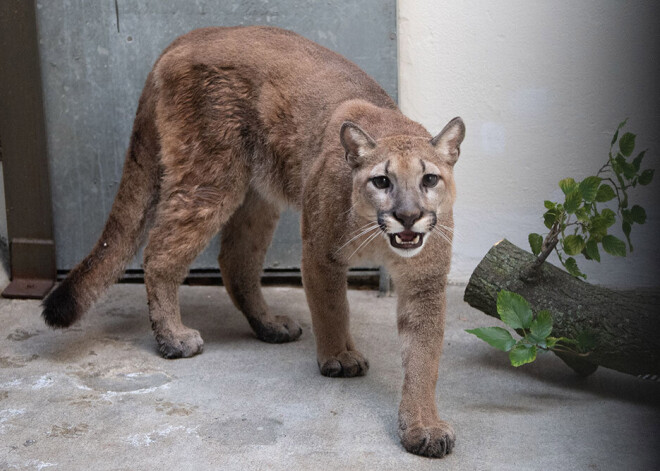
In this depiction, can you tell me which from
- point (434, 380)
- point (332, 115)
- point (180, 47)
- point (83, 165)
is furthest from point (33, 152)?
point (434, 380)

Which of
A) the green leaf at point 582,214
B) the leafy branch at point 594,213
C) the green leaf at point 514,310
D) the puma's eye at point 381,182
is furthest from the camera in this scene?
the green leaf at point 582,214

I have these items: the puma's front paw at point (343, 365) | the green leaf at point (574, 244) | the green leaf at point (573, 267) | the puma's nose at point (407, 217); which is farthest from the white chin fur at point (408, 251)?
the green leaf at point (573, 267)

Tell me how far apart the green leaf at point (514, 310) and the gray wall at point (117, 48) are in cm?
168

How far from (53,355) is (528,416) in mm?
2251

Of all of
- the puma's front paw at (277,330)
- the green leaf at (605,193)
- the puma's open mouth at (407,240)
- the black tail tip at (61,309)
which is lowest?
the puma's front paw at (277,330)

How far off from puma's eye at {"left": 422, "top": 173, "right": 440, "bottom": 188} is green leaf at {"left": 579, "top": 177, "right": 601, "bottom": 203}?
0.72 metres

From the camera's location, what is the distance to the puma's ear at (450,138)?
319 cm

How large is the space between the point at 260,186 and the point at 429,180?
1.23m

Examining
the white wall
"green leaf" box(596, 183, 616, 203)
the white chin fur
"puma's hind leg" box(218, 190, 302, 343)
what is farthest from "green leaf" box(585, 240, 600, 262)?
"puma's hind leg" box(218, 190, 302, 343)

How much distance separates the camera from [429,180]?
310 cm

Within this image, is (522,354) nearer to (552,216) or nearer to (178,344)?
(552,216)

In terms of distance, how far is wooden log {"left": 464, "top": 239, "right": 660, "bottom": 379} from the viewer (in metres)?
3.30

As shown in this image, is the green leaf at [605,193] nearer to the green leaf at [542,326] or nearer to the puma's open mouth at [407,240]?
the green leaf at [542,326]

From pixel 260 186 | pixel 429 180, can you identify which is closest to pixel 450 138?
pixel 429 180
